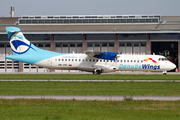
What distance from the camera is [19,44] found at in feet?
153

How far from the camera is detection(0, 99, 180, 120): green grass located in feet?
45.0

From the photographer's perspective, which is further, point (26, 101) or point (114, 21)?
point (114, 21)

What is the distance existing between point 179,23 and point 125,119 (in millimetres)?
56556

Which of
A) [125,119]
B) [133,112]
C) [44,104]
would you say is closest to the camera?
[125,119]

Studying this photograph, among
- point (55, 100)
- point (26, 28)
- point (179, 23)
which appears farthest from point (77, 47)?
point (55, 100)

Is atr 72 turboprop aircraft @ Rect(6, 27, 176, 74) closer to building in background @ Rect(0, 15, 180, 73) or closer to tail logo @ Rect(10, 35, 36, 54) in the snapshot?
tail logo @ Rect(10, 35, 36, 54)

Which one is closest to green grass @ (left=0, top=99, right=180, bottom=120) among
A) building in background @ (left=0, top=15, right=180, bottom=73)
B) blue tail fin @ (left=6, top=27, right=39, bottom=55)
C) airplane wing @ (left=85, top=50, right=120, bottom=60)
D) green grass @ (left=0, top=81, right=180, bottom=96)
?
green grass @ (left=0, top=81, right=180, bottom=96)

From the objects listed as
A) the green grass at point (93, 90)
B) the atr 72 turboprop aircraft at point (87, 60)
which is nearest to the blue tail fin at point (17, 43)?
the atr 72 turboprop aircraft at point (87, 60)

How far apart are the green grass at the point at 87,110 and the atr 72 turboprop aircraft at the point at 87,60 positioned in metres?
28.4

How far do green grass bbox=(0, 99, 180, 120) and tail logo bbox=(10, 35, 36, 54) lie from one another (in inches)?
1152

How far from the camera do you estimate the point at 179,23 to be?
2557 inches

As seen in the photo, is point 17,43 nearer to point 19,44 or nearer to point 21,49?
point 19,44

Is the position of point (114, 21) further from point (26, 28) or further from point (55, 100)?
point (55, 100)

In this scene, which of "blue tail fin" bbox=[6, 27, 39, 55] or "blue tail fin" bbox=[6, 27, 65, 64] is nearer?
"blue tail fin" bbox=[6, 27, 65, 64]
